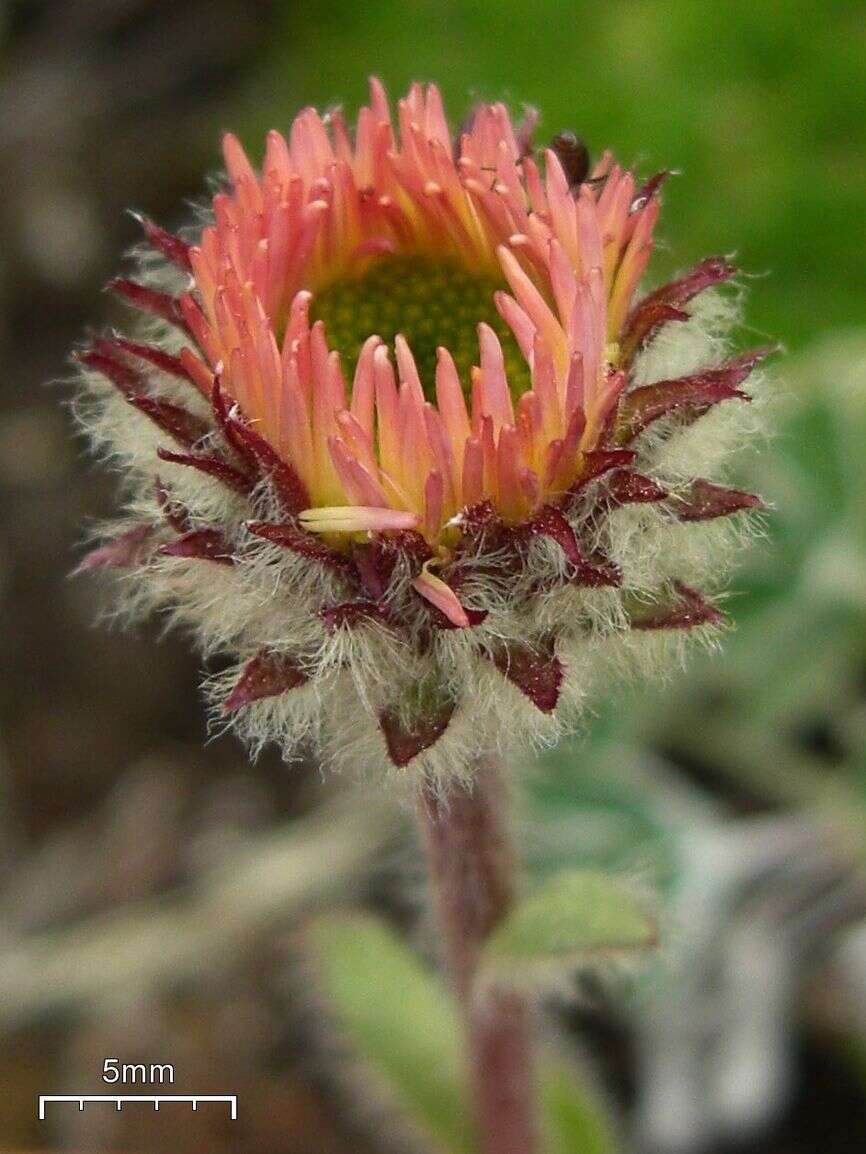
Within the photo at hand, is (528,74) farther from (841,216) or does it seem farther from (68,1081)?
(68,1081)

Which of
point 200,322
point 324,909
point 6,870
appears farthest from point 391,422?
point 6,870

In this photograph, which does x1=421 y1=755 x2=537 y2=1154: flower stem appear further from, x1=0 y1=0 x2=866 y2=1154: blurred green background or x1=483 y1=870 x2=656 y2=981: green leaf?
x1=0 y1=0 x2=866 y2=1154: blurred green background

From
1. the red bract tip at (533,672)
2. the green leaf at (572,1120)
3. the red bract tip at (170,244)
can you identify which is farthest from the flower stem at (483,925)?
the red bract tip at (170,244)

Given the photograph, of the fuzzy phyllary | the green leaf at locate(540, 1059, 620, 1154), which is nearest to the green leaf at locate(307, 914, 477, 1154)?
the green leaf at locate(540, 1059, 620, 1154)

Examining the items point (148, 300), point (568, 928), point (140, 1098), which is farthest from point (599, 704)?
point (140, 1098)

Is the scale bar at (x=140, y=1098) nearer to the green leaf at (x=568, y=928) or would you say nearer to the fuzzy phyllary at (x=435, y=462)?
the green leaf at (x=568, y=928)

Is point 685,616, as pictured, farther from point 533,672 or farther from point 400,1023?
point 400,1023
